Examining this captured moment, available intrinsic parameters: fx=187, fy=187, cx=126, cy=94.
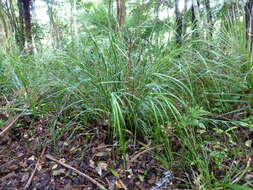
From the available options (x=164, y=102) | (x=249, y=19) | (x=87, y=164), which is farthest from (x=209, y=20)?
(x=87, y=164)

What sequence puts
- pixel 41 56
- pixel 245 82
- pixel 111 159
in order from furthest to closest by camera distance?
1. pixel 41 56
2. pixel 245 82
3. pixel 111 159

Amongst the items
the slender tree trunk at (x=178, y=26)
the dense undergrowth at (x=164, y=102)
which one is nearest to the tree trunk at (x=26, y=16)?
the dense undergrowth at (x=164, y=102)

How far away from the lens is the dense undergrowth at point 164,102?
0.80 m

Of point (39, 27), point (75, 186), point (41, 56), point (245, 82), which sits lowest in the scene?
point (75, 186)

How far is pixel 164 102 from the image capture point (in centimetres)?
90

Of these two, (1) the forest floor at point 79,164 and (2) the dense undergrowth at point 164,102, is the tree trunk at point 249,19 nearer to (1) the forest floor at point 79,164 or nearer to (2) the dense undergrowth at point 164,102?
(2) the dense undergrowth at point 164,102

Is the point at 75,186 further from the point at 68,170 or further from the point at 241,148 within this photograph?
the point at 241,148

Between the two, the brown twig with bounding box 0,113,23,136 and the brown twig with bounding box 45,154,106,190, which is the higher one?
the brown twig with bounding box 0,113,23,136

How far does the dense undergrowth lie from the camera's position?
800 millimetres

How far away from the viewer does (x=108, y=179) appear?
2.65ft

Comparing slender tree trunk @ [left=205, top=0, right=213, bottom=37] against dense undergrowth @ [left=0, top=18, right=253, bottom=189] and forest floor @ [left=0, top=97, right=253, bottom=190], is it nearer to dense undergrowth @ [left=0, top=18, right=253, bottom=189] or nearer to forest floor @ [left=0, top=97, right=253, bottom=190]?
dense undergrowth @ [left=0, top=18, right=253, bottom=189]

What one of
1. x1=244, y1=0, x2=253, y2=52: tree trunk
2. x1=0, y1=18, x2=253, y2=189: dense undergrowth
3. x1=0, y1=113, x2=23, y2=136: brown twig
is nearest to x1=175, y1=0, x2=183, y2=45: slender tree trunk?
x1=0, y1=18, x2=253, y2=189: dense undergrowth

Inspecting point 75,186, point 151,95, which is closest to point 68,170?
point 75,186

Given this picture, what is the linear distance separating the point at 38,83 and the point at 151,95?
28.1 inches
